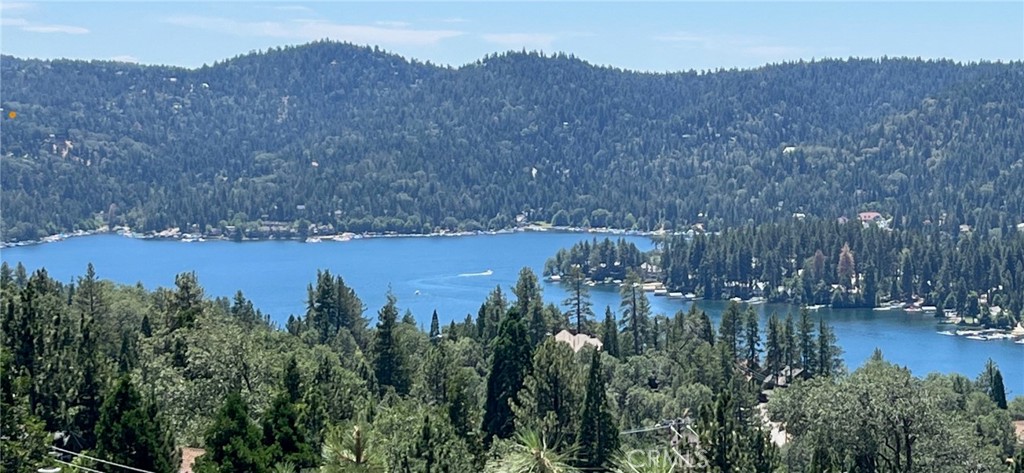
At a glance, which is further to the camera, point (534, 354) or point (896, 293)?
→ point (896, 293)

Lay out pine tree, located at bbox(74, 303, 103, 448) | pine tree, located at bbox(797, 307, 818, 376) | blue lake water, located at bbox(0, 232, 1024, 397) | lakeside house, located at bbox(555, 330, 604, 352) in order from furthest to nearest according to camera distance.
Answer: blue lake water, located at bbox(0, 232, 1024, 397) → pine tree, located at bbox(797, 307, 818, 376) → lakeside house, located at bbox(555, 330, 604, 352) → pine tree, located at bbox(74, 303, 103, 448)

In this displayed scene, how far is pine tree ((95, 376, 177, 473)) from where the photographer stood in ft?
82.5

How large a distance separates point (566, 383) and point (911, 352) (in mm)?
60067

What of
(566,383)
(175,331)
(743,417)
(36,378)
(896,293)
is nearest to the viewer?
(36,378)

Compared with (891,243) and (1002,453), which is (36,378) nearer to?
(1002,453)

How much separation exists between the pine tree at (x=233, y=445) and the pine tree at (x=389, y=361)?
2502 centimetres

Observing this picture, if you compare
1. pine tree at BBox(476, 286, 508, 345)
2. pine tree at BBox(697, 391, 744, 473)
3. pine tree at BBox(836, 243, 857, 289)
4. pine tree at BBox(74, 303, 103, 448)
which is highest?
pine tree at BBox(74, 303, 103, 448)

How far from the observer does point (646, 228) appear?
198875 millimetres

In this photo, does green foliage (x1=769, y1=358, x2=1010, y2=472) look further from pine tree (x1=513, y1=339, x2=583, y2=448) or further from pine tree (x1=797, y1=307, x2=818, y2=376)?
pine tree (x1=797, y1=307, x2=818, y2=376)

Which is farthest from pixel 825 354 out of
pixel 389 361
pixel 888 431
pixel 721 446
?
pixel 721 446

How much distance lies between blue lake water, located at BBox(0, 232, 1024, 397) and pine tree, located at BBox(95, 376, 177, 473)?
6011 centimetres

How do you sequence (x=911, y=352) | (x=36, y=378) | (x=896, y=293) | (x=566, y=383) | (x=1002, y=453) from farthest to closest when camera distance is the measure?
(x=896, y=293)
(x=911, y=352)
(x=1002, y=453)
(x=566, y=383)
(x=36, y=378)

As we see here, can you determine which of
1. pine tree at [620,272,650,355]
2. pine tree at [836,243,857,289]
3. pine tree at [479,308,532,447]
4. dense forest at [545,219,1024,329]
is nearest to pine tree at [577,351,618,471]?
pine tree at [479,308,532,447]

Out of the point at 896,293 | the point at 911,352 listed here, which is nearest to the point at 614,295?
the point at 896,293
